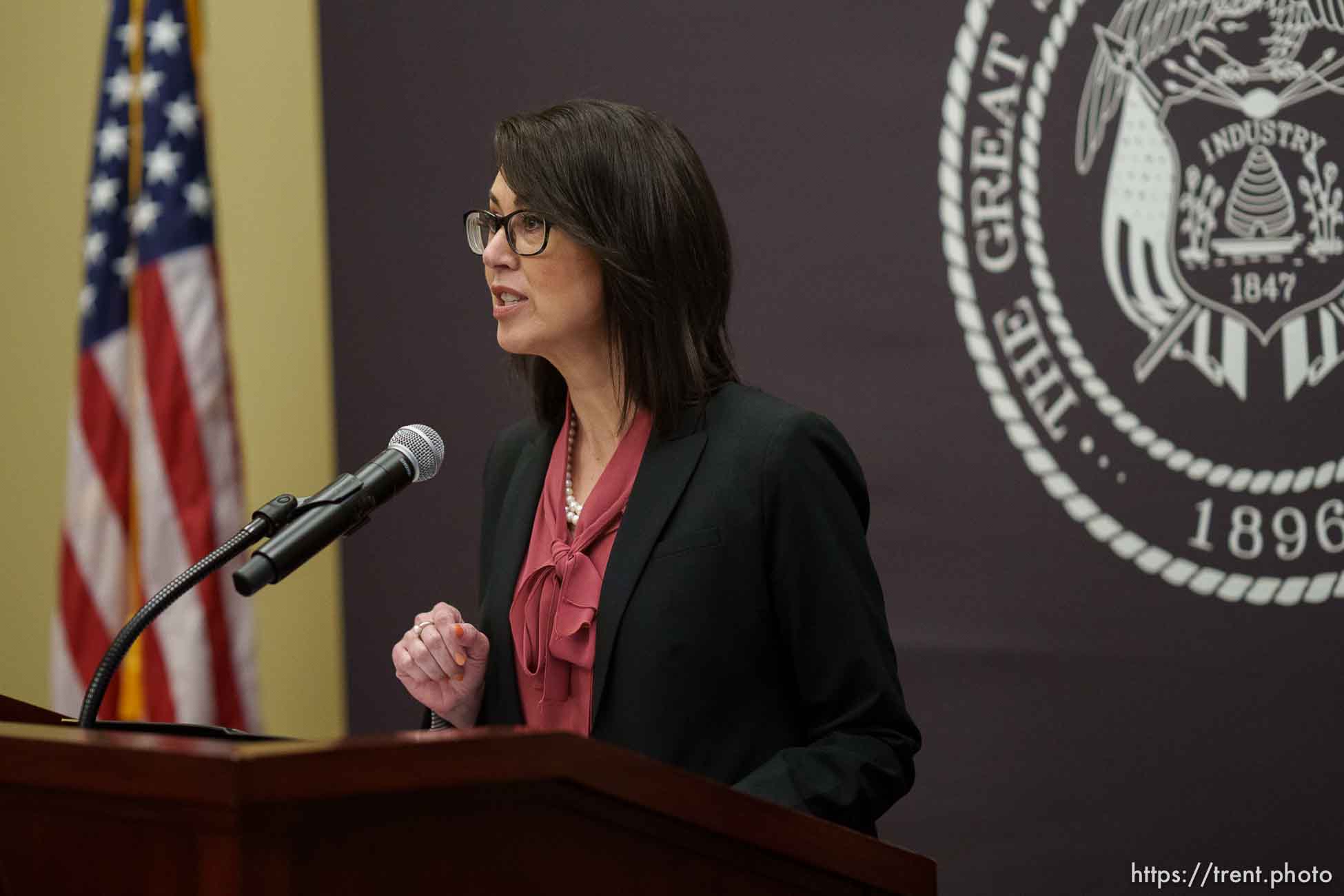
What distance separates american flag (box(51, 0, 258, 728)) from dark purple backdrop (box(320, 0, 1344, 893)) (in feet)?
1.52

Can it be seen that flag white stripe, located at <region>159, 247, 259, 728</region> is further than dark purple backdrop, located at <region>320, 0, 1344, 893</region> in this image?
Yes

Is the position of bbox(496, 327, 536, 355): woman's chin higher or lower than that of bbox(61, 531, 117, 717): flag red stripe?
higher

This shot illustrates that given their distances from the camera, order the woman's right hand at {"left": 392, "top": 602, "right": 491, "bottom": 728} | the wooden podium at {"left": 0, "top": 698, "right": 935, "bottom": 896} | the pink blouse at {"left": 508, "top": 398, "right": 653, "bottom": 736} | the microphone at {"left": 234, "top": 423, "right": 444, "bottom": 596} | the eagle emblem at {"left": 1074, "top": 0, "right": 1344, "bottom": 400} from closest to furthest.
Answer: the wooden podium at {"left": 0, "top": 698, "right": 935, "bottom": 896}, the microphone at {"left": 234, "top": 423, "right": 444, "bottom": 596}, the woman's right hand at {"left": 392, "top": 602, "right": 491, "bottom": 728}, the pink blouse at {"left": 508, "top": 398, "right": 653, "bottom": 736}, the eagle emblem at {"left": 1074, "top": 0, "right": 1344, "bottom": 400}

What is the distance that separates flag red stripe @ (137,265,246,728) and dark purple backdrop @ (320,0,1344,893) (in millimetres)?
497

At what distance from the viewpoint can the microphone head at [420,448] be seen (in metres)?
1.36

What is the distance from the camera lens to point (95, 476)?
3004 mm

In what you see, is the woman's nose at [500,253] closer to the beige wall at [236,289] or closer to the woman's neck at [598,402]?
the woman's neck at [598,402]

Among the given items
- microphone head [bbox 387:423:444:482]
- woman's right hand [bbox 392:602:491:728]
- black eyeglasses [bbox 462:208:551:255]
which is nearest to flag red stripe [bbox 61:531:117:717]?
woman's right hand [bbox 392:602:491:728]

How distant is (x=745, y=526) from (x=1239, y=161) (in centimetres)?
130

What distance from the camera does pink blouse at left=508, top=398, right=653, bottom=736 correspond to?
168 centimetres

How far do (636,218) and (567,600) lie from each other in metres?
0.47

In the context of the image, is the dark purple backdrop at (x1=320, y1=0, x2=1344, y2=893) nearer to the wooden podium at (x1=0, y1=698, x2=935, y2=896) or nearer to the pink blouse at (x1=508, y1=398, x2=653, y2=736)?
the pink blouse at (x1=508, y1=398, x2=653, y2=736)

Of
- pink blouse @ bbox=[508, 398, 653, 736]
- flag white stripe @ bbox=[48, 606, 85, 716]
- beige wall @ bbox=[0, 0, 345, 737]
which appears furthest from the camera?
beige wall @ bbox=[0, 0, 345, 737]

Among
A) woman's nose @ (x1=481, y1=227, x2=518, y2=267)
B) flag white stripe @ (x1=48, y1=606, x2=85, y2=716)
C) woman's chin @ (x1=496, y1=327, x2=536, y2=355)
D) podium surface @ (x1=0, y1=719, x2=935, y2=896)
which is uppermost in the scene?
woman's nose @ (x1=481, y1=227, x2=518, y2=267)
